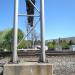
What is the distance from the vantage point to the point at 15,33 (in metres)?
7.33

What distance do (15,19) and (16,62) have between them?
4.43 feet

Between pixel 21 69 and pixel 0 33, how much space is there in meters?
97.6

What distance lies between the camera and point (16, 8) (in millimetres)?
7332

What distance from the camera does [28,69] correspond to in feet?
22.9

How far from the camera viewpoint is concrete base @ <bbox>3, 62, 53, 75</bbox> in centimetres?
694

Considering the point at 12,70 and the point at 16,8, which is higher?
the point at 16,8

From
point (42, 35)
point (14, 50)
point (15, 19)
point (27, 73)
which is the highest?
point (15, 19)

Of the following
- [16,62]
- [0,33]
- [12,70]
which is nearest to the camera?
[12,70]

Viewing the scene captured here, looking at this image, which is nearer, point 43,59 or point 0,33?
point 43,59

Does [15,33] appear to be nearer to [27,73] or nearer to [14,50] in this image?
[14,50]

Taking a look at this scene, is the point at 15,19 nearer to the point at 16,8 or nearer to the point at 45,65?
the point at 16,8

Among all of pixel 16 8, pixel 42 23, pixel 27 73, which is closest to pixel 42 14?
pixel 42 23

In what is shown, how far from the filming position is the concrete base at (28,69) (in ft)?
22.8

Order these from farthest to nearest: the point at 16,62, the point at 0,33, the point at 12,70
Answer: the point at 0,33 < the point at 16,62 < the point at 12,70
